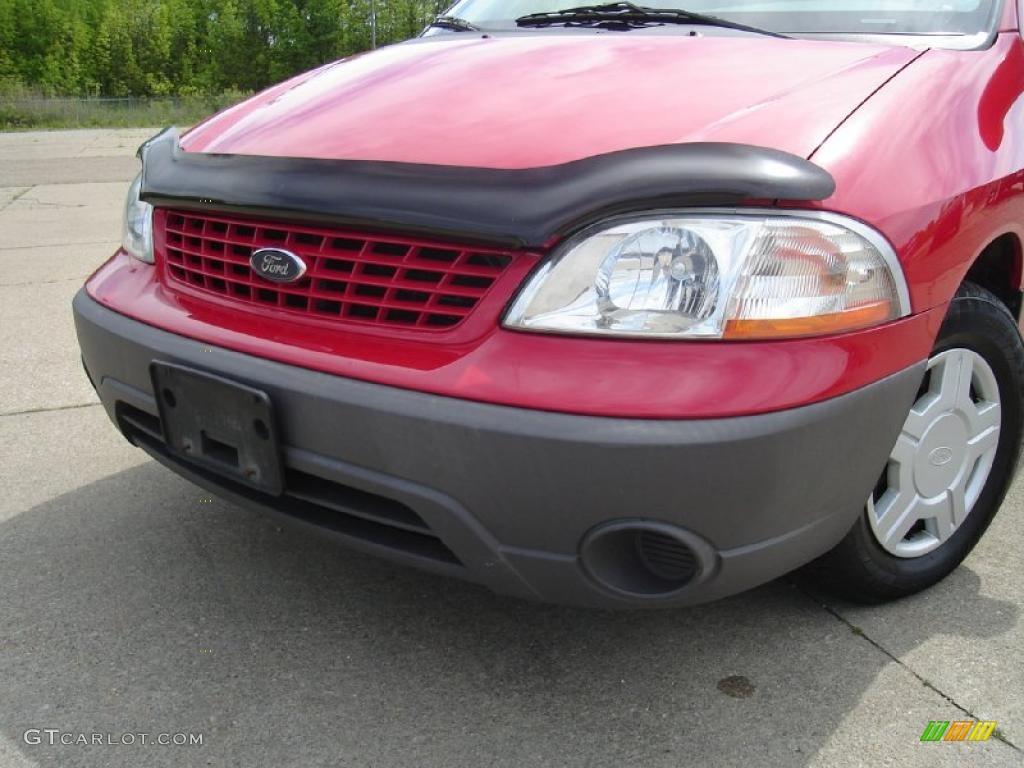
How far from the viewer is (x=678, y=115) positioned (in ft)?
5.99

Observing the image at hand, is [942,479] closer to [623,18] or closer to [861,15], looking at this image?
[861,15]

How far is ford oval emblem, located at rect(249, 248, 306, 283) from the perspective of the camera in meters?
1.90

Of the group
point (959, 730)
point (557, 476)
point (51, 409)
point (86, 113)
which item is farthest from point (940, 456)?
point (86, 113)

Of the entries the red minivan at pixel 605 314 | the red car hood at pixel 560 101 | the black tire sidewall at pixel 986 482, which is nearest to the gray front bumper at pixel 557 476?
the red minivan at pixel 605 314

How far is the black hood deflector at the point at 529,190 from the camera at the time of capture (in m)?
1.63

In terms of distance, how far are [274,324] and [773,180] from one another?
3.13 ft

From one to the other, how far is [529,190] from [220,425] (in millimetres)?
758

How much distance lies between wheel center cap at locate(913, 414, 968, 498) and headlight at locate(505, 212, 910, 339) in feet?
1.89

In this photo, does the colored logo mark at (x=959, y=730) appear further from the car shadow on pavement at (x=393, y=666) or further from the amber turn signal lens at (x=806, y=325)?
the amber turn signal lens at (x=806, y=325)

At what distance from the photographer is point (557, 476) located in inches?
63.4

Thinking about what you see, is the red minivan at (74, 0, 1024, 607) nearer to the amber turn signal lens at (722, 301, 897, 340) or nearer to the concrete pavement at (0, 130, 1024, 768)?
the amber turn signal lens at (722, 301, 897, 340)

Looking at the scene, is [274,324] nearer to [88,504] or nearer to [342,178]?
[342,178]

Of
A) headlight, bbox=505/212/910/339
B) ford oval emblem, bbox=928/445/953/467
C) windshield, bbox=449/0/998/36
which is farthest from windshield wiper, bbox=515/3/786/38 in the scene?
ford oval emblem, bbox=928/445/953/467

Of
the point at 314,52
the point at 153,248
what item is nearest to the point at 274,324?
the point at 153,248
